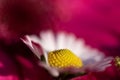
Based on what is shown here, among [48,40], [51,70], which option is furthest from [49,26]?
[51,70]

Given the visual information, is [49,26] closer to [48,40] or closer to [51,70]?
[48,40]

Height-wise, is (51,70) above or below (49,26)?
below

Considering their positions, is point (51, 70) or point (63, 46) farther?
point (63, 46)

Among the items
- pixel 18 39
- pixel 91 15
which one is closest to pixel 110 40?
pixel 91 15

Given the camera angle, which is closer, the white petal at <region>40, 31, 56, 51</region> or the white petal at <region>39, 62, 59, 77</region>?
the white petal at <region>39, 62, 59, 77</region>

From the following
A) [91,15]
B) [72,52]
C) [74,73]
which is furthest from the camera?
[91,15]

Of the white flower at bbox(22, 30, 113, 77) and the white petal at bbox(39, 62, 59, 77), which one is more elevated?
the white flower at bbox(22, 30, 113, 77)

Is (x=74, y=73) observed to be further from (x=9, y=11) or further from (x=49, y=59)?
(x=9, y=11)
